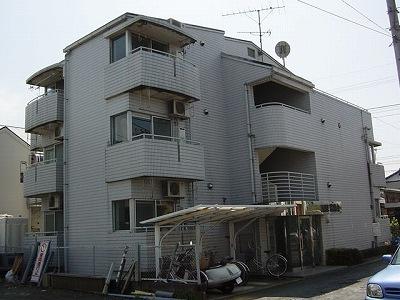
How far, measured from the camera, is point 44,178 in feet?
69.7

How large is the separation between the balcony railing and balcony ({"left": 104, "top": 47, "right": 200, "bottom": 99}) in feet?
16.8

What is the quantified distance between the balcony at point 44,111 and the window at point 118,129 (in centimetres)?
374

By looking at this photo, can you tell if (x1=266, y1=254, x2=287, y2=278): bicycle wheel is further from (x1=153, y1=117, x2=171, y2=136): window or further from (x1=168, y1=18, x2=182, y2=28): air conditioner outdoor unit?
(x1=168, y1=18, x2=182, y2=28): air conditioner outdoor unit

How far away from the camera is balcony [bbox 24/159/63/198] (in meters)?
20.8

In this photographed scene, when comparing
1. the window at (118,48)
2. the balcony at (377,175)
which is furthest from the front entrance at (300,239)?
the window at (118,48)

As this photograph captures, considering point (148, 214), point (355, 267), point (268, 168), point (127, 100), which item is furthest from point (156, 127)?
point (355, 267)

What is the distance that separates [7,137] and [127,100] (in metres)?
17.3

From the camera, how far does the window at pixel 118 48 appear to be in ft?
61.5

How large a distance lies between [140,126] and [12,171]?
676 inches

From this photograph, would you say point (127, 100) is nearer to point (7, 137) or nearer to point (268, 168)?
point (268, 168)

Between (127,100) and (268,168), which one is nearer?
(127,100)

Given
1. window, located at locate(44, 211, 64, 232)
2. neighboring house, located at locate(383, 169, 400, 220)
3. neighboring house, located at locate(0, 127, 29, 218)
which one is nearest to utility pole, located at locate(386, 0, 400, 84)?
window, located at locate(44, 211, 64, 232)

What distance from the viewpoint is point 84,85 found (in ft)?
66.4

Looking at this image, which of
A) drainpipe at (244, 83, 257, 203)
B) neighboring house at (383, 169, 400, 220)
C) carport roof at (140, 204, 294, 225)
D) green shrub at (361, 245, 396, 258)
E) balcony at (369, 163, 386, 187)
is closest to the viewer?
carport roof at (140, 204, 294, 225)
